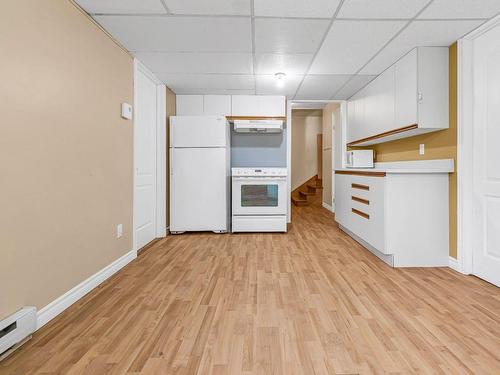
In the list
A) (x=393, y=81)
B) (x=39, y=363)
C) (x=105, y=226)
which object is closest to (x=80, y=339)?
(x=39, y=363)

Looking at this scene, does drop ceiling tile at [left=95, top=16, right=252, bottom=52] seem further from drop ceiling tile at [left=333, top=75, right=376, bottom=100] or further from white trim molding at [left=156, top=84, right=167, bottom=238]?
drop ceiling tile at [left=333, top=75, right=376, bottom=100]

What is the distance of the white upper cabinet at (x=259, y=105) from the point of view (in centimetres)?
441

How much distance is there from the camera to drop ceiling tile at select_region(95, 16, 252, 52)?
2268 mm

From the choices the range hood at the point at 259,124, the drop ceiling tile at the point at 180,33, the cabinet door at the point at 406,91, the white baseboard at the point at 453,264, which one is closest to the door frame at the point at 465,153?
the white baseboard at the point at 453,264

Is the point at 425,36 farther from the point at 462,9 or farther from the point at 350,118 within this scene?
the point at 350,118

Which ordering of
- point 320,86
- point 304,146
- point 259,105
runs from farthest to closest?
1. point 304,146
2. point 259,105
3. point 320,86

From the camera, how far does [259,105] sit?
443 centimetres

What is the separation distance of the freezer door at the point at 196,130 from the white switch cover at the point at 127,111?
1.23 meters

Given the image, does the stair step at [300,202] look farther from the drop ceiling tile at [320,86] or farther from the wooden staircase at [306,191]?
the drop ceiling tile at [320,86]

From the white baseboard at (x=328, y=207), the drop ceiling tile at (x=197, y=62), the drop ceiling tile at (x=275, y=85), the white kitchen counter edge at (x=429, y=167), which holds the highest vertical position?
the drop ceiling tile at (x=275, y=85)

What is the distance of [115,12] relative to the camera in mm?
2148

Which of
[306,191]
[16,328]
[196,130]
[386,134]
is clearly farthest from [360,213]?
[306,191]

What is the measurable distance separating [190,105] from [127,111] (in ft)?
5.83

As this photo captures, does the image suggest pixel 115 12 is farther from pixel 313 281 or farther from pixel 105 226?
pixel 313 281
